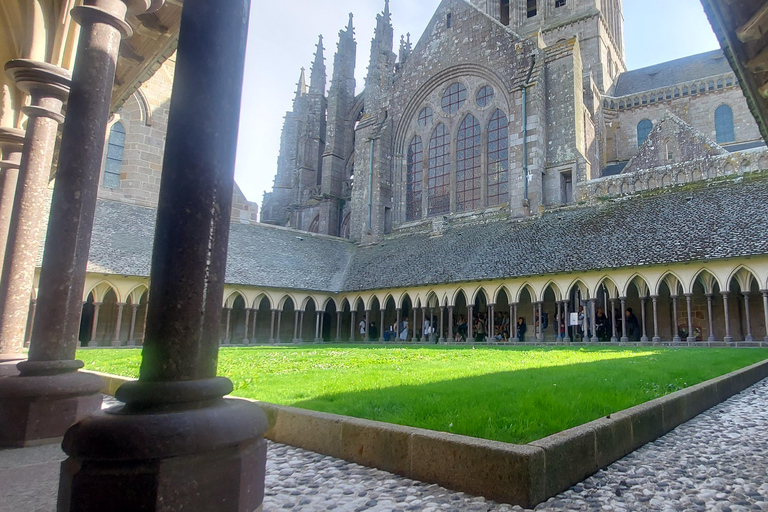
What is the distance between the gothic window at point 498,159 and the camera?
88.7ft

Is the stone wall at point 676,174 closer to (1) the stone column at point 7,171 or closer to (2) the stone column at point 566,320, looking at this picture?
(2) the stone column at point 566,320

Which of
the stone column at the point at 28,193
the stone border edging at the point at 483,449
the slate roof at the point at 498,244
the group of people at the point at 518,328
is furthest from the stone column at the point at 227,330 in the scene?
the stone border edging at the point at 483,449

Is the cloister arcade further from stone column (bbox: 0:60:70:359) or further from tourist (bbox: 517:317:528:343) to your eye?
stone column (bbox: 0:60:70:359)

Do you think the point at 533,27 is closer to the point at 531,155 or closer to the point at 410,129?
the point at 410,129

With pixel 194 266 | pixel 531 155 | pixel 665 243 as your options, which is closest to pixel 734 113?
pixel 531 155

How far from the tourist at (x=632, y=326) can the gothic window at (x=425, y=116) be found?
660 inches

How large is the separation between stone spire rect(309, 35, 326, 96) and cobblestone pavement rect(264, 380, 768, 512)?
4081 cm

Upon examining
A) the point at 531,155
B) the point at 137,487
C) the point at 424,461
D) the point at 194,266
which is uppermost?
the point at 531,155

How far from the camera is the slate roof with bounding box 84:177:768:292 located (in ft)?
55.9

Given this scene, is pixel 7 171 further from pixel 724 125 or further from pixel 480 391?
pixel 724 125

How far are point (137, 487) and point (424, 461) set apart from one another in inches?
77.1

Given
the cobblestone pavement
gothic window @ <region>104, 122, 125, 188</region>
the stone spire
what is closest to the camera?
the cobblestone pavement

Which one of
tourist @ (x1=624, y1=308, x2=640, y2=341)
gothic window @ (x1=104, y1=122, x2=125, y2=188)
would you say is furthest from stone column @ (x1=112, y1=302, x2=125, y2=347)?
tourist @ (x1=624, y1=308, x2=640, y2=341)

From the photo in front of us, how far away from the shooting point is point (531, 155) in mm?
24938
